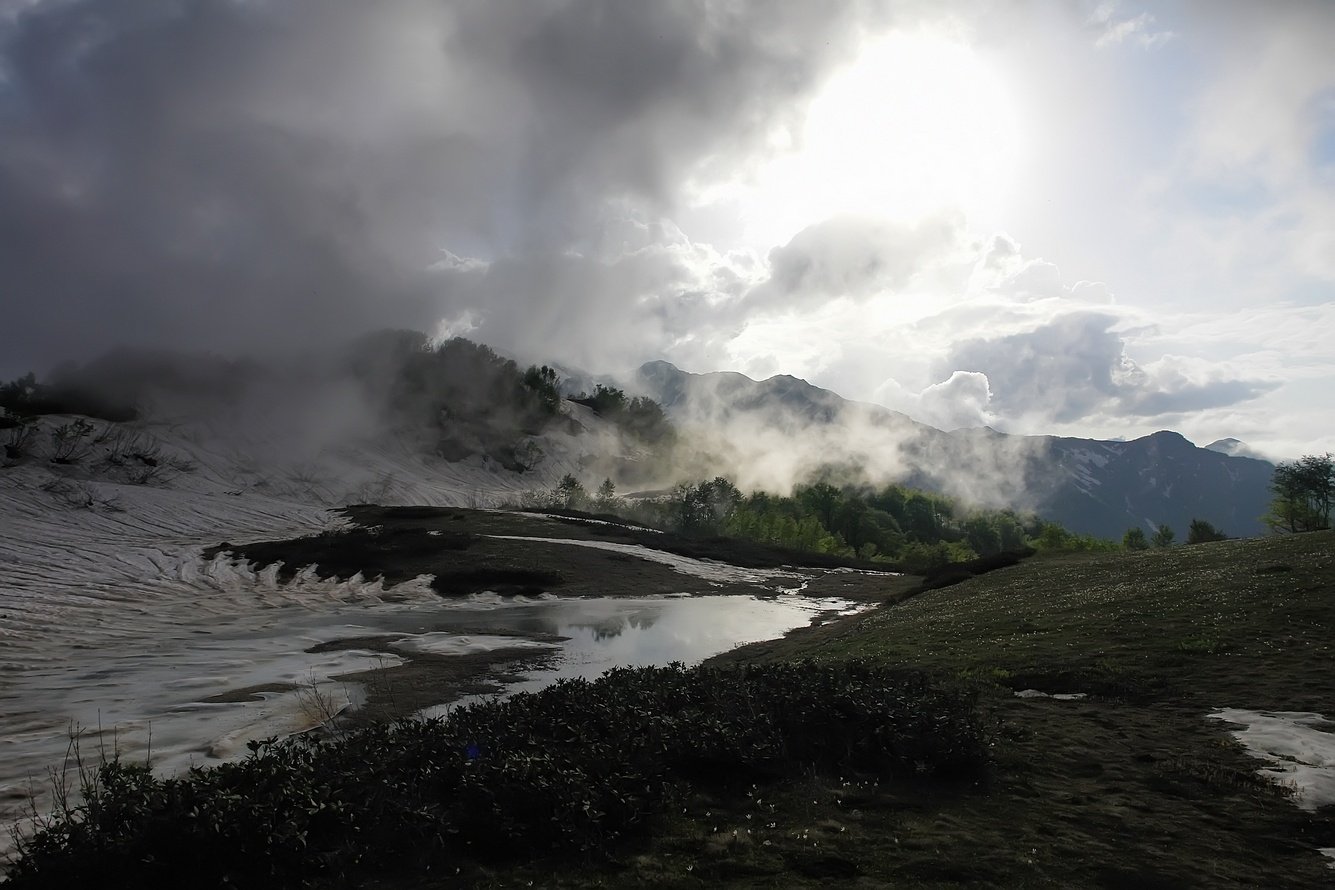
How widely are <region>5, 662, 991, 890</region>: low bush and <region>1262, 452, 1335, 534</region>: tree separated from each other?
108927 millimetres

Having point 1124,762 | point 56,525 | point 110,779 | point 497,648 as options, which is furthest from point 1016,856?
point 56,525

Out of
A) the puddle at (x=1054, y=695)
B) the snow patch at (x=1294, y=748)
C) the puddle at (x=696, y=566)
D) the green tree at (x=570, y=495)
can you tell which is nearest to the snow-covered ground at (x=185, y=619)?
A: the puddle at (x=696, y=566)

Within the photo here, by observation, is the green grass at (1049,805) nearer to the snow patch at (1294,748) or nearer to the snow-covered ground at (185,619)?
the snow patch at (1294,748)

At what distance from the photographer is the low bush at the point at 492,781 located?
7934 mm

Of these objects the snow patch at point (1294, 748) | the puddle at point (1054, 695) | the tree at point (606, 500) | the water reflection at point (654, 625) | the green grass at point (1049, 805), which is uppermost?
the tree at point (606, 500)

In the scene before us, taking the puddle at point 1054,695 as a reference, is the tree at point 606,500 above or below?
above

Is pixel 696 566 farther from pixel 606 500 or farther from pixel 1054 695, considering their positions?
pixel 606 500

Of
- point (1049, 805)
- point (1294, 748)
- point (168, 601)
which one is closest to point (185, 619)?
point (168, 601)

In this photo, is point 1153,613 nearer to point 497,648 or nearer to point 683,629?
point 683,629

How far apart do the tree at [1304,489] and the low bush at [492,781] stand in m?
109

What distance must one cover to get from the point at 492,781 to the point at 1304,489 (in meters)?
121

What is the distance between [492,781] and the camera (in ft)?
Answer: 31.9

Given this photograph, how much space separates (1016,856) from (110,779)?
1175 centimetres

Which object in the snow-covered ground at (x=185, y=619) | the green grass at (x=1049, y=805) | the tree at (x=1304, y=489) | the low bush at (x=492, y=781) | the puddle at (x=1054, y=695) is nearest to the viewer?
the low bush at (x=492, y=781)
